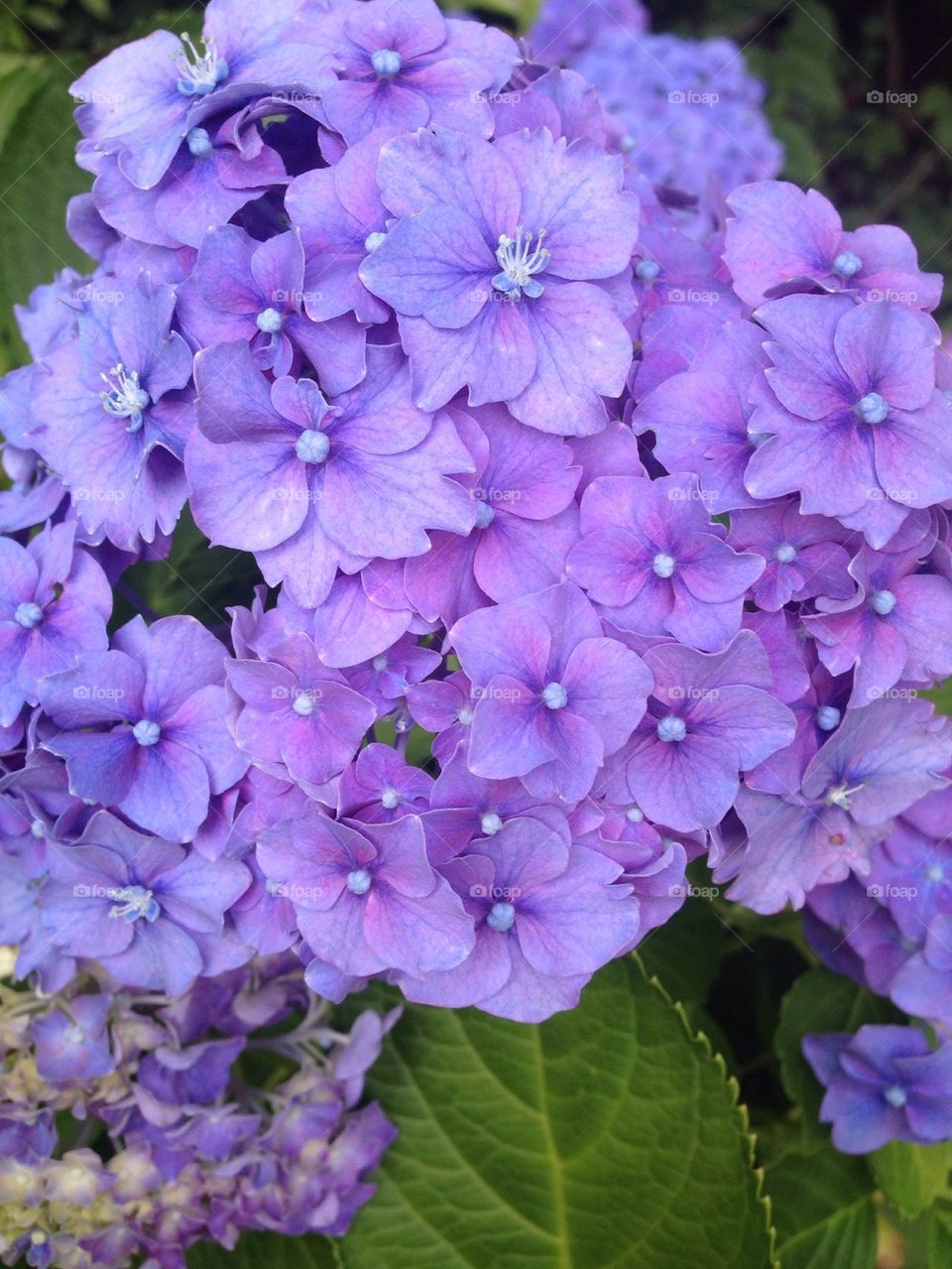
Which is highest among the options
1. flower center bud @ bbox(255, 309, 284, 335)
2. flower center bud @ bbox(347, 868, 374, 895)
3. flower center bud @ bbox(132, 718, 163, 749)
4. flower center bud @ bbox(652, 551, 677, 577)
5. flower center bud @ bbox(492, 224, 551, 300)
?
flower center bud @ bbox(492, 224, 551, 300)

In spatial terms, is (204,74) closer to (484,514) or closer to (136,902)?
(484,514)

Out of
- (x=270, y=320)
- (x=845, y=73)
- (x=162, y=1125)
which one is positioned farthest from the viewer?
(x=845, y=73)

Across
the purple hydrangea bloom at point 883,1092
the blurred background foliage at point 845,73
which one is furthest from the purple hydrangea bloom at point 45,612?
the blurred background foliage at point 845,73

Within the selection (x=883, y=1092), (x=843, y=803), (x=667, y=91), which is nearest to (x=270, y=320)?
(x=843, y=803)

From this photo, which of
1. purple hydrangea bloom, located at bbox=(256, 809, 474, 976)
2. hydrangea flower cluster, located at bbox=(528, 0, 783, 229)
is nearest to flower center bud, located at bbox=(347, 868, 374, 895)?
purple hydrangea bloom, located at bbox=(256, 809, 474, 976)

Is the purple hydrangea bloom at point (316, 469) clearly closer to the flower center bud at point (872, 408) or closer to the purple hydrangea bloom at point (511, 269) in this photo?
the purple hydrangea bloom at point (511, 269)

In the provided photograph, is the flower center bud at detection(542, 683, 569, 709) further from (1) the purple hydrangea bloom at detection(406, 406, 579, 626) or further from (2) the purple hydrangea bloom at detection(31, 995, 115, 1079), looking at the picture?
(2) the purple hydrangea bloom at detection(31, 995, 115, 1079)

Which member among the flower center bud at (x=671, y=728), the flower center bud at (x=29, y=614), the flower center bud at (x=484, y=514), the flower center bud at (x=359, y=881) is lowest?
the flower center bud at (x=29, y=614)
